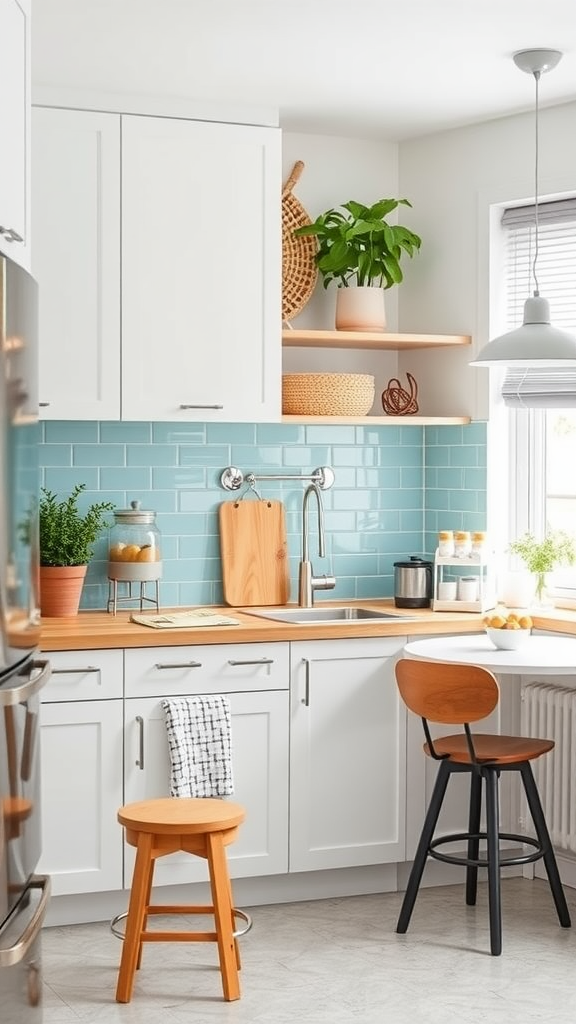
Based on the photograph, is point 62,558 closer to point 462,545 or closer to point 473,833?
point 462,545

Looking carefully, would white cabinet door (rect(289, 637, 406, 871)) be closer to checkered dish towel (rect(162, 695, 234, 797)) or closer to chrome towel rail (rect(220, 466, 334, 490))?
checkered dish towel (rect(162, 695, 234, 797))

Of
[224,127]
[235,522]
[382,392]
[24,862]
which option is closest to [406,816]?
[235,522]

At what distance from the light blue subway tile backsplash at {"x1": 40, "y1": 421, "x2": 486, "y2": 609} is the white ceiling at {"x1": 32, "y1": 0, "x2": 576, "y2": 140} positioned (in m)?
1.12

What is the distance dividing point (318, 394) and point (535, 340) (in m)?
1.08

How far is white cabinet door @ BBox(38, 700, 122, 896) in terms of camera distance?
4.14m

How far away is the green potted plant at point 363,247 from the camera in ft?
16.4

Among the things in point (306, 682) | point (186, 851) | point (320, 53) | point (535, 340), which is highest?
point (320, 53)

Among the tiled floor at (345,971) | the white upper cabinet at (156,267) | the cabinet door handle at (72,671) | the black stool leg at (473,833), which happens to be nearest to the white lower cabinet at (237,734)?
the cabinet door handle at (72,671)

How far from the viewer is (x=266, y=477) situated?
16.6ft

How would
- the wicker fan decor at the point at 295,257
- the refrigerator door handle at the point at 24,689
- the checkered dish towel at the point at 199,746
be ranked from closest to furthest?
1. the refrigerator door handle at the point at 24,689
2. the checkered dish towel at the point at 199,746
3. the wicker fan decor at the point at 295,257

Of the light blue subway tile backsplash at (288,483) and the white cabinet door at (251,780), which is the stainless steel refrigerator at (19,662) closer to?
the white cabinet door at (251,780)

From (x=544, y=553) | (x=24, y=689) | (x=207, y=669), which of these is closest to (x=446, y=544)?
(x=544, y=553)

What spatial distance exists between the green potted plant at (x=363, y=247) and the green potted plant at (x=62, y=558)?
121 cm

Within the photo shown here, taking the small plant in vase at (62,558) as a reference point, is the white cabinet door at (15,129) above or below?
above
